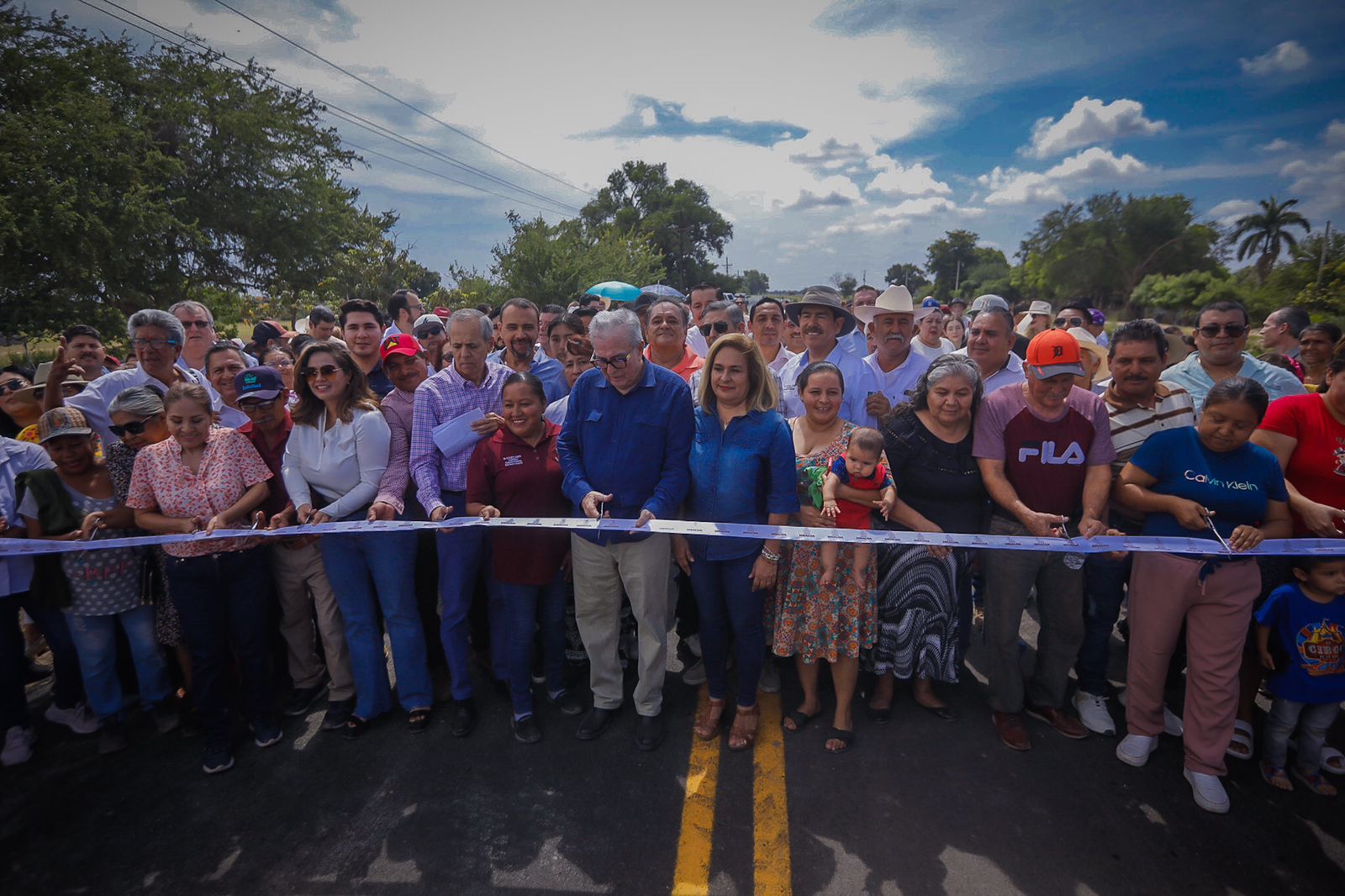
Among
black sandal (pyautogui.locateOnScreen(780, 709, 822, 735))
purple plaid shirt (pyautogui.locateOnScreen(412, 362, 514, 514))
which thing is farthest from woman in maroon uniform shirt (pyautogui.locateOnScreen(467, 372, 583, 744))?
black sandal (pyautogui.locateOnScreen(780, 709, 822, 735))

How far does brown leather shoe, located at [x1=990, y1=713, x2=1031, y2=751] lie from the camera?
350 cm

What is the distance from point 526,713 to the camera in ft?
12.2

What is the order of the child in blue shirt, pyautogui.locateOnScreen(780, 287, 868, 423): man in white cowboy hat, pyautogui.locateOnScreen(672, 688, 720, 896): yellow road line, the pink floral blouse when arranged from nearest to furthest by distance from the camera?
pyautogui.locateOnScreen(672, 688, 720, 896): yellow road line, the child in blue shirt, the pink floral blouse, pyautogui.locateOnScreen(780, 287, 868, 423): man in white cowboy hat

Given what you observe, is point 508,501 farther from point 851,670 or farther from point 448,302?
point 448,302

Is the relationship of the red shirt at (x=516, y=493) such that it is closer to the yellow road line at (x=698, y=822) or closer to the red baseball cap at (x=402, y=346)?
the red baseball cap at (x=402, y=346)

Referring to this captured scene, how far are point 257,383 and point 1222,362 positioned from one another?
21.2ft

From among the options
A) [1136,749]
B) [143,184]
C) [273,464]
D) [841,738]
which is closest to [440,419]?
[273,464]

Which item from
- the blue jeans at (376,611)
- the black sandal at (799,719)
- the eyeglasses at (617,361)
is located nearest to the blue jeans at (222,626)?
the blue jeans at (376,611)

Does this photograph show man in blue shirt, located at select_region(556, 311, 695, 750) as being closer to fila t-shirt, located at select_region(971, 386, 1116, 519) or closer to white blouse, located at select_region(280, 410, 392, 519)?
white blouse, located at select_region(280, 410, 392, 519)

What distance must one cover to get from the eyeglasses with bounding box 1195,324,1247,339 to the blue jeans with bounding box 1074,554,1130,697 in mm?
1856

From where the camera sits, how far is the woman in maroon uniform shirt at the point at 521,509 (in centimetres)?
359

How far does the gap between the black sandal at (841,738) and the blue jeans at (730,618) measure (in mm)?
469

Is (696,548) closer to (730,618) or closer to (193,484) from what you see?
(730,618)

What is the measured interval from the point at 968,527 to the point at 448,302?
892 inches
